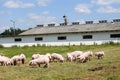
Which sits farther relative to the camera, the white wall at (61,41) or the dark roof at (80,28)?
the dark roof at (80,28)

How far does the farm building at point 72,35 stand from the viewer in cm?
5025

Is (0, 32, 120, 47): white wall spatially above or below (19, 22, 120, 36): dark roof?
below

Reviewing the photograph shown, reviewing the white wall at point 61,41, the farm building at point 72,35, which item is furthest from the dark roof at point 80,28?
the white wall at point 61,41

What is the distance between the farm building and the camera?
1978 inches

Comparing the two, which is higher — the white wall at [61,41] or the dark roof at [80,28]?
the dark roof at [80,28]

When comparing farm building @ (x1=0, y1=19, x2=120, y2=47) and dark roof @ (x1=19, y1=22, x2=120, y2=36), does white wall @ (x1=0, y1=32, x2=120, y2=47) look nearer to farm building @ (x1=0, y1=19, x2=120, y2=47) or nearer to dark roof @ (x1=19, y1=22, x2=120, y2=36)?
farm building @ (x1=0, y1=19, x2=120, y2=47)

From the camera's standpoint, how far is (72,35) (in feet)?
174

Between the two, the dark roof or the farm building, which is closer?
the farm building

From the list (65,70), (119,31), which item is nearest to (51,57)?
(65,70)

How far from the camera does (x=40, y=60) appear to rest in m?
19.8

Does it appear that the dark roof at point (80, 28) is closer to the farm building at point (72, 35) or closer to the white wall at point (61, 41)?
the farm building at point (72, 35)

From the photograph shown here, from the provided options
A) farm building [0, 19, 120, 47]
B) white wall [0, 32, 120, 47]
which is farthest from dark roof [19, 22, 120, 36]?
white wall [0, 32, 120, 47]

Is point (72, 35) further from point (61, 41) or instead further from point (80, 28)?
point (80, 28)

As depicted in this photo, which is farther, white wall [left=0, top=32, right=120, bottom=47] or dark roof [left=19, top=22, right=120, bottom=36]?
dark roof [left=19, top=22, right=120, bottom=36]
